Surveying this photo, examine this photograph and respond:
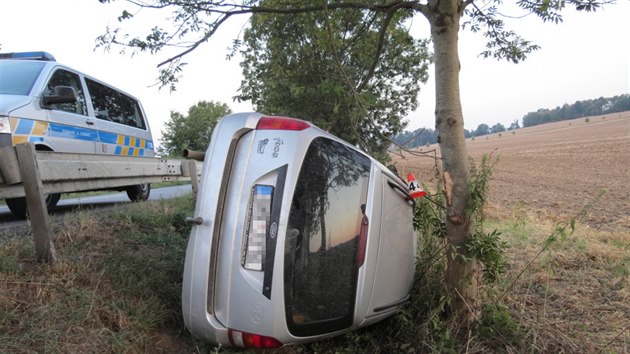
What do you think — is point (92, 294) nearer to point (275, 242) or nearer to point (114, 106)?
point (275, 242)

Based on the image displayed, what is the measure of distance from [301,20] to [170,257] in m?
3.01

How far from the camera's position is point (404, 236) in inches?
123

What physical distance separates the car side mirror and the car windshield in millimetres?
203

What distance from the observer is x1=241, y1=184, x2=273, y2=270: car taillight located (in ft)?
7.58

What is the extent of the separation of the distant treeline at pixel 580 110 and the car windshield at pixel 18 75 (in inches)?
4032

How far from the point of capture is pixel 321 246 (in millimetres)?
2410

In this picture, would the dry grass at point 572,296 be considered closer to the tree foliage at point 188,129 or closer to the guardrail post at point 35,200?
the guardrail post at point 35,200

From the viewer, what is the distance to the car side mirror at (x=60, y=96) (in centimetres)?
489

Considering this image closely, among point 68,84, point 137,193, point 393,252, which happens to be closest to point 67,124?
point 68,84

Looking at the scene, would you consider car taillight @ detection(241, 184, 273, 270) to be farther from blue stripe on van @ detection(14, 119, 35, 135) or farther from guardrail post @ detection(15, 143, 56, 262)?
blue stripe on van @ detection(14, 119, 35, 135)

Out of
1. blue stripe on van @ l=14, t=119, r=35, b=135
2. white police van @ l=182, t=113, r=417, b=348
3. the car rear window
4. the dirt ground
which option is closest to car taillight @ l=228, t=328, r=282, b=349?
white police van @ l=182, t=113, r=417, b=348

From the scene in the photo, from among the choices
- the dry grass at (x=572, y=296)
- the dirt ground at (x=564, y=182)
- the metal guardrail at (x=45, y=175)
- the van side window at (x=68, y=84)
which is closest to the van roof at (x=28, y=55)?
the van side window at (x=68, y=84)

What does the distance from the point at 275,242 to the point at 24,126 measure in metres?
3.92

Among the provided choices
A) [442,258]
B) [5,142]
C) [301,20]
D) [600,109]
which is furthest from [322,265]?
[600,109]
